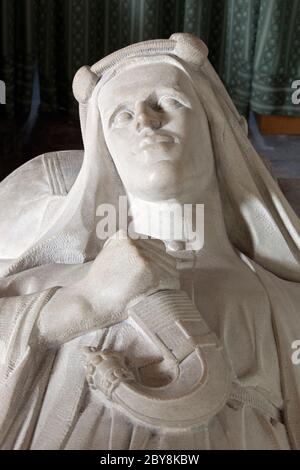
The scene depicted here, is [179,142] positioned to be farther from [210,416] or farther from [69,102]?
[69,102]

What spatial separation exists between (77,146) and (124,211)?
6.50ft

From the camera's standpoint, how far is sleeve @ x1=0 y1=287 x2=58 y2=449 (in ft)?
4.93

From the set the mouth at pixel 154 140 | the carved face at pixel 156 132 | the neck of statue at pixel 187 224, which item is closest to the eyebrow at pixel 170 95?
the carved face at pixel 156 132

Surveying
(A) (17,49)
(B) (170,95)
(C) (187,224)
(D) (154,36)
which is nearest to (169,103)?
(B) (170,95)

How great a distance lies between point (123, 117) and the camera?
185 cm

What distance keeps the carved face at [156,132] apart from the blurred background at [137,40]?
1.80 meters

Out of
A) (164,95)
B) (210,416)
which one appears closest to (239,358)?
(210,416)

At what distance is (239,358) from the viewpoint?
1.63 metres

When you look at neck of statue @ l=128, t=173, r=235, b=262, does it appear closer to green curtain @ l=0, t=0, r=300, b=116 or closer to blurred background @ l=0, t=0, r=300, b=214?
blurred background @ l=0, t=0, r=300, b=214

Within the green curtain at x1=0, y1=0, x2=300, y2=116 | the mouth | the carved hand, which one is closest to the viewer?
the carved hand

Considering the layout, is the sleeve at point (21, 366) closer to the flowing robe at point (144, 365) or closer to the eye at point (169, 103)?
the flowing robe at point (144, 365)

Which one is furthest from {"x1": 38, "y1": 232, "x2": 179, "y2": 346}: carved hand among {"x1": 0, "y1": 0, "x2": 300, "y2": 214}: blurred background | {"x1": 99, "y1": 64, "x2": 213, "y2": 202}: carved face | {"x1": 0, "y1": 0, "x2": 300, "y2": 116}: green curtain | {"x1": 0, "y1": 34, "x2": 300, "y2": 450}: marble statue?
{"x1": 0, "y1": 0, "x2": 300, "y2": 116}: green curtain

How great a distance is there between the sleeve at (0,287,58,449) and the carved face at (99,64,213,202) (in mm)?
343

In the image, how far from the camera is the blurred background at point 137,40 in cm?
365
